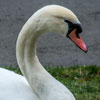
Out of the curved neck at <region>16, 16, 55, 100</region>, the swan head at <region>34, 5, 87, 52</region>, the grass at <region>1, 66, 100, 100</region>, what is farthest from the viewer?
the grass at <region>1, 66, 100, 100</region>

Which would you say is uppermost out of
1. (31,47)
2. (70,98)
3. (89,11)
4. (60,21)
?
(60,21)

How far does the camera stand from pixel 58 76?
20.8 ft

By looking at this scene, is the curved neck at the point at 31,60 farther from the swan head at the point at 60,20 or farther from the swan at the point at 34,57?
the swan head at the point at 60,20

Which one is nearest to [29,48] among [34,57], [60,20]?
[34,57]

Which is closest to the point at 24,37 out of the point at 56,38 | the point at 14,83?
the point at 14,83

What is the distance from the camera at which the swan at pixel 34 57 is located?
3857mm

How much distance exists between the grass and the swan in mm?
1504

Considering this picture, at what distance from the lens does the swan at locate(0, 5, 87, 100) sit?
3.86 m

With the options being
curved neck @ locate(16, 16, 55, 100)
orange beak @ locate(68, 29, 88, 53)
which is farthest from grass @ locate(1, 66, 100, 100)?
orange beak @ locate(68, 29, 88, 53)

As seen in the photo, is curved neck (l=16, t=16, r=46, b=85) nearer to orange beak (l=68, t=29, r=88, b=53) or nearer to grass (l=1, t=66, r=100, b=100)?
orange beak (l=68, t=29, r=88, b=53)

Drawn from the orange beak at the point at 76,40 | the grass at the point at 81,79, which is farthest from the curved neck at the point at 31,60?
the grass at the point at 81,79

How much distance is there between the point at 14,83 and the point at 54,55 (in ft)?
11.3

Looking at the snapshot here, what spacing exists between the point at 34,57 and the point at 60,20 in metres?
0.44

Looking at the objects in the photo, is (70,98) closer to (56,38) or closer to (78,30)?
(78,30)
